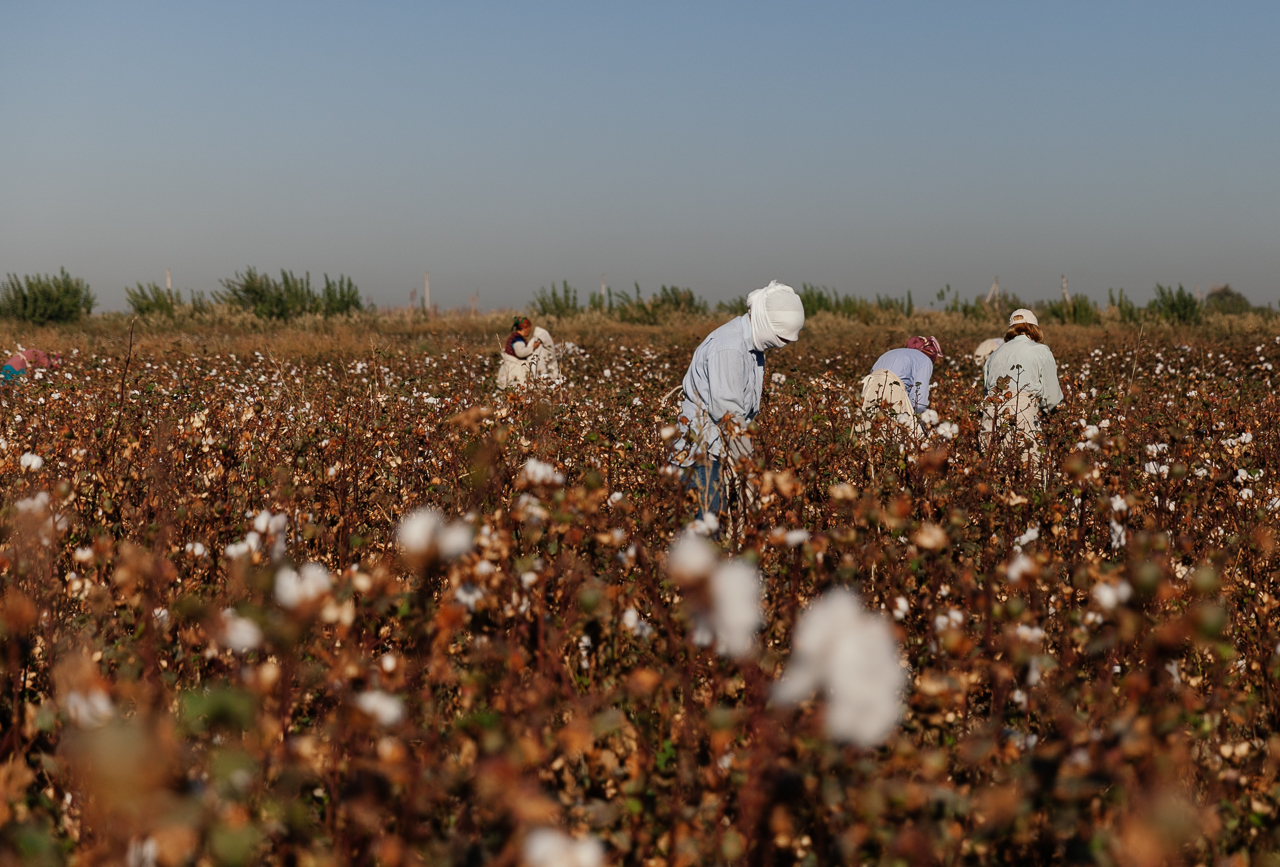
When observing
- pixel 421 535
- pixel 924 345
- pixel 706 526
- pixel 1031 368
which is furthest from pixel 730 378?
pixel 924 345

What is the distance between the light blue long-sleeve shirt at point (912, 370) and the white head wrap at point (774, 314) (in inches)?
88.6

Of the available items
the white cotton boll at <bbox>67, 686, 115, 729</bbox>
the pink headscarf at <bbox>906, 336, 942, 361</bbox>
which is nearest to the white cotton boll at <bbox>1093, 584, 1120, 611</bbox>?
the white cotton boll at <bbox>67, 686, 115, 729</bbox>

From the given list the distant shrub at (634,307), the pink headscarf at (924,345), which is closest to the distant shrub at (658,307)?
the distant shrub at (634,307)

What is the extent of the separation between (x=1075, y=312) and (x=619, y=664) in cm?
2480

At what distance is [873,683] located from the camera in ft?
4.17

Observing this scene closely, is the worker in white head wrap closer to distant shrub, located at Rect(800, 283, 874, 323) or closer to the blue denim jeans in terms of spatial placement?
the blue denim jeans

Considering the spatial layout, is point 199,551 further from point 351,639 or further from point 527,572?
point 527,572

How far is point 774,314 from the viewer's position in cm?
415

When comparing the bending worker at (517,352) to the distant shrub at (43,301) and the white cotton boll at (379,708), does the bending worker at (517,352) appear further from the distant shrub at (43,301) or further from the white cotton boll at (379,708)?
the distant shrub at (43,301)

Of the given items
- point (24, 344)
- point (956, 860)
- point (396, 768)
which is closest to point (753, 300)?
point (956, 860)

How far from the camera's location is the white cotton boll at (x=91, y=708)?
4.25 ft

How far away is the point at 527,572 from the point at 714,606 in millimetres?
761

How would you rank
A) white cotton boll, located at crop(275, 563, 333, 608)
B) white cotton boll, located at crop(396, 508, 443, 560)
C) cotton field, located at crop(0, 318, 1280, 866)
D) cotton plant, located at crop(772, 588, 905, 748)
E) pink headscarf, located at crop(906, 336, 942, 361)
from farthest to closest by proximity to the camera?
pink headscarf, located at crop(906, 336, 942, 361) < white cotton boll, located at crop(396, 508, 443, 560) < white cotton boll, located at crop(275, 563, 333, 608) < cotton field, located at crop(0, 318, 1280, 866) < cotton plant, located at crop(772, 588, 905, 748)

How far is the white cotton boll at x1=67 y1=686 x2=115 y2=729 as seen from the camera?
1.29m
